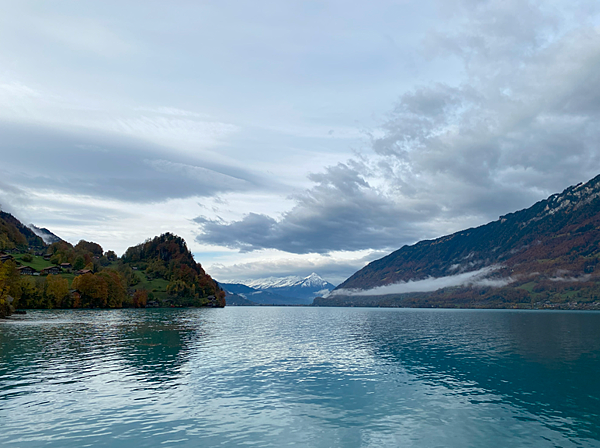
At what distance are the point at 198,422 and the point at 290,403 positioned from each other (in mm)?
9506

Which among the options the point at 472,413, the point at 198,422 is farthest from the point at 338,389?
the point at 198,422

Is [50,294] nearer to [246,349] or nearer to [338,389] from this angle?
[246,349]

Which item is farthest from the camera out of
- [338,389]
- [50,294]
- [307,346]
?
[50,294]

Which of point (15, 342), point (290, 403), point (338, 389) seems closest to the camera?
point (290, 403)

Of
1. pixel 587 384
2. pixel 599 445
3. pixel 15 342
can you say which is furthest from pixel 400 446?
pixel 15 342

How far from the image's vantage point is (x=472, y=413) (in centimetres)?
3344

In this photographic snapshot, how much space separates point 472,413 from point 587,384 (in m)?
22.1

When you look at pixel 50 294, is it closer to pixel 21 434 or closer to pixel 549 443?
pixel 21 434

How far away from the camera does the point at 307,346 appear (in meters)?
76.7

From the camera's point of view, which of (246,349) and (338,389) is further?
(246,349)

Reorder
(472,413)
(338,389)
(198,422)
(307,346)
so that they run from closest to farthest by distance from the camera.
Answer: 1. (198,422)
2. (472,413)
3. (338,389)
4. (307,346)

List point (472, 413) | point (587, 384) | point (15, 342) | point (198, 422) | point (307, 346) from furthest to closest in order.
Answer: point (307, 346) < point (15, 342) < point (587, 384) < point (472, 413) < point (198, 422)

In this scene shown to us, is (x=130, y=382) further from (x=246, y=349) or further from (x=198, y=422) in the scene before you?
(x=246, y=349)

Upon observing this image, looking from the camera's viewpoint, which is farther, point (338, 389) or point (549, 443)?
point (338, 389)
